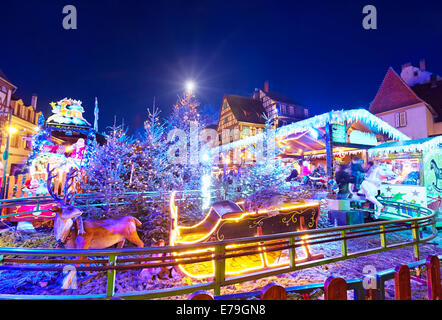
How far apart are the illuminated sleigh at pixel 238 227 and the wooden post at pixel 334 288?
6.56ft

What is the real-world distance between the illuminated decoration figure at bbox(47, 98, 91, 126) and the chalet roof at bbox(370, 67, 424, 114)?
29.5 m

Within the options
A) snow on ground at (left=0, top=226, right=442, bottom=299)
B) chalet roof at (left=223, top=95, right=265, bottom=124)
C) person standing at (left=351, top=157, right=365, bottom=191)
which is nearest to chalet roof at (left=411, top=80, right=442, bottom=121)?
chalet roof at (left=223, top=95, right=265, bottom=124)

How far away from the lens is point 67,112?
10.9m

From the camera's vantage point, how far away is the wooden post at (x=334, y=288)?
6.05ft

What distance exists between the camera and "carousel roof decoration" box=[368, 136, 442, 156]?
31.3 ft

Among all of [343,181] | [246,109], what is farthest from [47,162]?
[246,109]

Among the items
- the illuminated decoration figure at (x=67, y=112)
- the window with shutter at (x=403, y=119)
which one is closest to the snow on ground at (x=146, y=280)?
the illuminated decoration figure at (x=67, y=112)

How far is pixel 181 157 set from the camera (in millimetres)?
12672

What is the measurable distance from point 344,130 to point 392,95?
20.7 metres

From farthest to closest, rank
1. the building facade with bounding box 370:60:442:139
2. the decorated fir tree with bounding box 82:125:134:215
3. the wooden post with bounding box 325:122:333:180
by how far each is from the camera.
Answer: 1. the building facade with bounding box 370:60:442:139
2. the wooden post with bounding box 325:122:333:180
3. the decorated fir tree with bounding box 82:125:134:215

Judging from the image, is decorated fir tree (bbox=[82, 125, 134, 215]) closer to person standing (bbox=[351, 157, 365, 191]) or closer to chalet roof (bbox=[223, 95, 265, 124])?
person standing (bbox=[351, 157, 365, 191])

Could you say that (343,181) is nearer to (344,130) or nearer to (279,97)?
(344,130)

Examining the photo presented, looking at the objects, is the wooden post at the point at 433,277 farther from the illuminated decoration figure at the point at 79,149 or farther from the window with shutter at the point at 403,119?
the window with shutter at the point at 403,119
